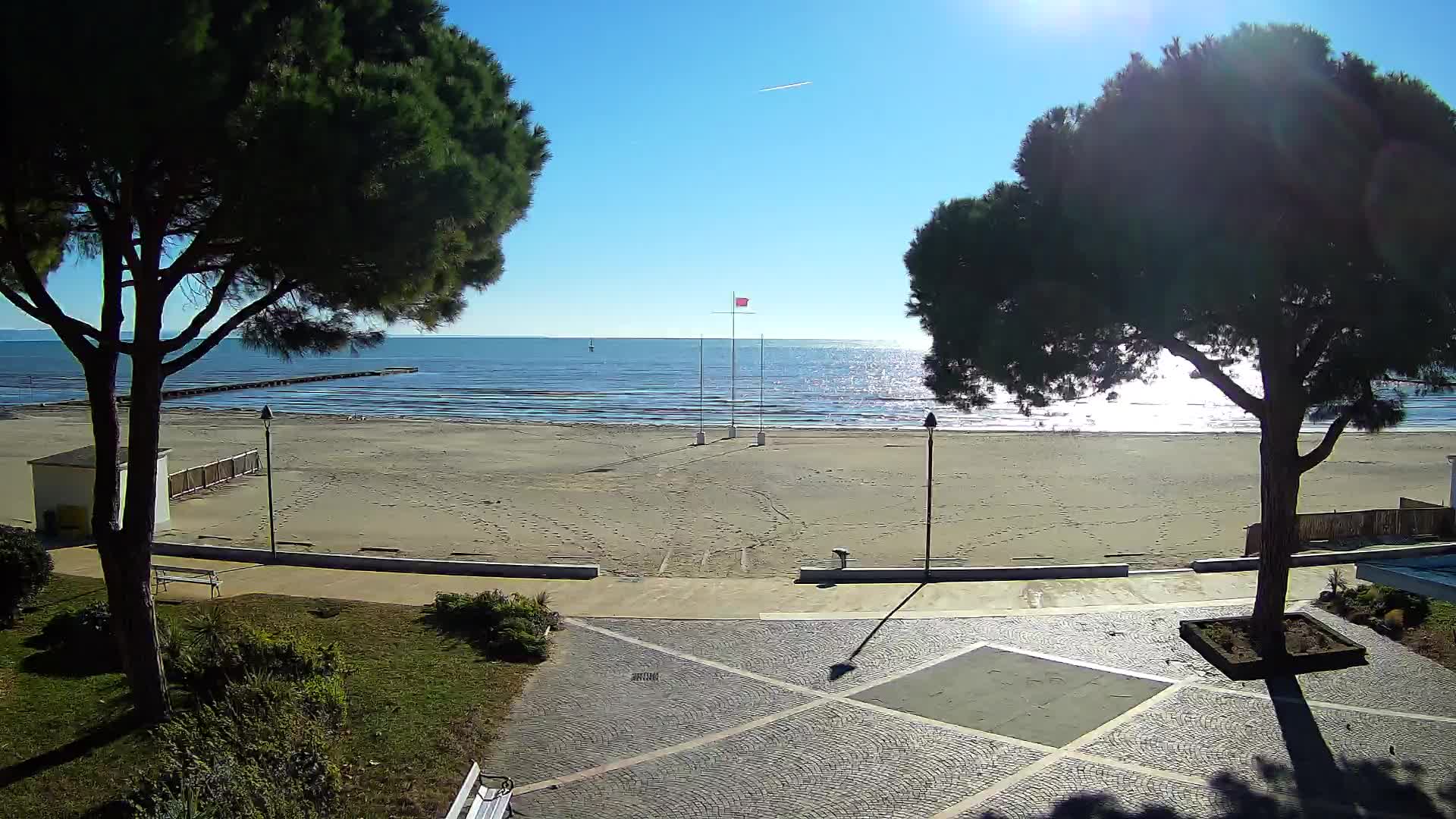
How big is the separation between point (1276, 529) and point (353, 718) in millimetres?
9977

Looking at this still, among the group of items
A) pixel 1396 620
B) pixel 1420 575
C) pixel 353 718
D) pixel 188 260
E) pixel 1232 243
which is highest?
pixel 1232 243

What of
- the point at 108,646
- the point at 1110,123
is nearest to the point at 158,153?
the point at 108,646

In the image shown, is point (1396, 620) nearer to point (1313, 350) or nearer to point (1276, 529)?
point (1276, 529)

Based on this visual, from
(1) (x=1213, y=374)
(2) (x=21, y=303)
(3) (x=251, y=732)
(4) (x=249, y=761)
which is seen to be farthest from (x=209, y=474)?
(1) (x=1213, y=374)

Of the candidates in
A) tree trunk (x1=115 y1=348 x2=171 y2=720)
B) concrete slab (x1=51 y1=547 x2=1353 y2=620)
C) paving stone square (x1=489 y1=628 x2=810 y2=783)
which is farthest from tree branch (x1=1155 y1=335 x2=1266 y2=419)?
tree trunk (x1=115 y1=348 x2=171 y2=720)

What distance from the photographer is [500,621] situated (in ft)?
36.3

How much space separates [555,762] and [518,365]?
428ft

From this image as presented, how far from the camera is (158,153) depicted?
6.50 m

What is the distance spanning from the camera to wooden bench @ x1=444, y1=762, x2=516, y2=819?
20.8 feet

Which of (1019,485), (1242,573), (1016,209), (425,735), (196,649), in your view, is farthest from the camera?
(1019,485)

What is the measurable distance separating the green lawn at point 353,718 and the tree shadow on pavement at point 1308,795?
176 inches

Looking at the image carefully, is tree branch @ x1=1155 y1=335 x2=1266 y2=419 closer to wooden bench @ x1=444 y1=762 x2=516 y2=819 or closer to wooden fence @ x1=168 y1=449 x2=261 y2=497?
wooden bench @ x1=444 y1=762 x2=516 y2=819

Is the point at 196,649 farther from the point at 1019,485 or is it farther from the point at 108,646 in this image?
the point at 1019,485

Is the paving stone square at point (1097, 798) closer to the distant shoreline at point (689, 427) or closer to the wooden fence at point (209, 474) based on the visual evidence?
the wooden fence at point (209, 474)
